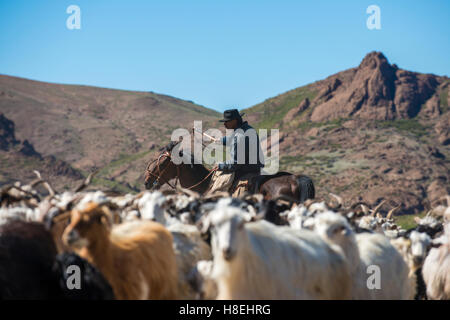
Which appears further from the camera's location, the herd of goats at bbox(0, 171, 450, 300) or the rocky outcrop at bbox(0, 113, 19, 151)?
the rocky outcrop at bbox(0, 113, 19, 151)

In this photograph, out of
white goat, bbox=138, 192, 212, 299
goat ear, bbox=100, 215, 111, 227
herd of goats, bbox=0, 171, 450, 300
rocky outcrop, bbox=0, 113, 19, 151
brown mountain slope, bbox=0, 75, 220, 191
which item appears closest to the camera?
herd of goats, bbox=0, 171, 450, 300

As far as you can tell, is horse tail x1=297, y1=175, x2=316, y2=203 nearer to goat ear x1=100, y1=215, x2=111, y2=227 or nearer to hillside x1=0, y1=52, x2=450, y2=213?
goat ear x1=100, y1=215, x2=111, y2=227

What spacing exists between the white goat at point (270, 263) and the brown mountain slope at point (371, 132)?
37.0m

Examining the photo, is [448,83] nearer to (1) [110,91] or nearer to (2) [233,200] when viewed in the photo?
(1) [110,91]

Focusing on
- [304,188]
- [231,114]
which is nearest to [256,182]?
[304,188]

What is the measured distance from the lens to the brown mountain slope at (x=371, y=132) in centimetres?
6009

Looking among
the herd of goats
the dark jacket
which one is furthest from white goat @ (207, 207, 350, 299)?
the dark jacket

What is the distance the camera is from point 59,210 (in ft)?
23.1

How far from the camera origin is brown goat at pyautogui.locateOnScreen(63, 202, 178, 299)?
575cm

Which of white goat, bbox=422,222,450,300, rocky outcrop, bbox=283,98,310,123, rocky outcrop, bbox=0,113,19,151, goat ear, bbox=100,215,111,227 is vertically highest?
rocky outcrop, bbox=283,98,310,123

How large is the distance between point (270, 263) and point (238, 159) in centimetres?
721

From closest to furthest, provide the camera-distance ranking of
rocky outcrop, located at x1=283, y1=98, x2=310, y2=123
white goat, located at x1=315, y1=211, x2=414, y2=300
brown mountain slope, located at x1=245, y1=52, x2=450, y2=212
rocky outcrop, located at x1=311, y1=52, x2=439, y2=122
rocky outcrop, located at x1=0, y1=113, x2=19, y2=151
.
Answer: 1. white goat, located at x1=315, y1=211, x2=414, y2=300
2. brown mountain slope, located at x1=245, y1=52, x2=450, y2=212
3. rocky outcrop, located at x1=0, y1=113, x2=19, y2=151
4. rocky outcrop, located at x1=311, y1=52, x2=439, y2=122
5. rocky outcrop, located at x1=283, y1=98, x2=310, y2=123

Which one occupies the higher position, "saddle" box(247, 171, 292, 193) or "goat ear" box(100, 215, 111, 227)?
"saddle" box(247, 171, 292, 193)

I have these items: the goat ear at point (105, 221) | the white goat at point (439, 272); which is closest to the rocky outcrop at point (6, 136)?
the white goat at point (439, 272)
